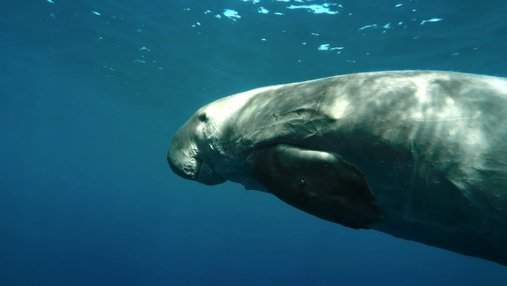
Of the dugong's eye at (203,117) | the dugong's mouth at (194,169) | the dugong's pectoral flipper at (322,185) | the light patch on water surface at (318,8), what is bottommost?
the dugong's mouth at (194,169)

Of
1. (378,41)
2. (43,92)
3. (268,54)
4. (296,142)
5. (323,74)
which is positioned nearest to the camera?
(296,142)

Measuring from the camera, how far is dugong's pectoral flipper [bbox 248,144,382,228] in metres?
2.52

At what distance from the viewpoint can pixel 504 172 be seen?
2.47 m

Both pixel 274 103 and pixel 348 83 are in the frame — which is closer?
pixel 348 83

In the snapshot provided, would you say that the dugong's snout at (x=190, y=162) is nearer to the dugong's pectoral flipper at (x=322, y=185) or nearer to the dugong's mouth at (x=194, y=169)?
the dugong's mouth at (x=194, y=169)

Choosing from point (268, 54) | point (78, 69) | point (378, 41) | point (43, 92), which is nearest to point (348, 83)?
point (378, 41)

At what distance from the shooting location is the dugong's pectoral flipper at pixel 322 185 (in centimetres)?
252

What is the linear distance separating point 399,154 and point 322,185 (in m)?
0.67

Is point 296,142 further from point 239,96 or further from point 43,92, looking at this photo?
point 43,92

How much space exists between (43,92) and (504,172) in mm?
44109

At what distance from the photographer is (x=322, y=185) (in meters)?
2.64

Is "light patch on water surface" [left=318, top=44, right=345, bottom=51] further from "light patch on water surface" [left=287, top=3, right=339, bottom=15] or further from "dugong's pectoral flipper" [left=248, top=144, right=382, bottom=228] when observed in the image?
"dugong's pectoral flipper" [left=248, top=144, right=382, bottom=228]

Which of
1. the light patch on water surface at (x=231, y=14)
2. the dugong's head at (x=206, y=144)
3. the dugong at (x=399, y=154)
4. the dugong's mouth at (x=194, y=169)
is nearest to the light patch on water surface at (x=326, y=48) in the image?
the light patch on water surface at (x=231, y=14)

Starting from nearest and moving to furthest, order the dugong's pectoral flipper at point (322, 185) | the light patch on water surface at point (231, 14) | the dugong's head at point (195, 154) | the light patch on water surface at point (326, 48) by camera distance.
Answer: the dugong's pectoral flipper at point (322, 185) → the dugong's head at point (195, 154) → the light patch on water surface at point (231, 14) → the light patch on water surface at point (326, 48)
